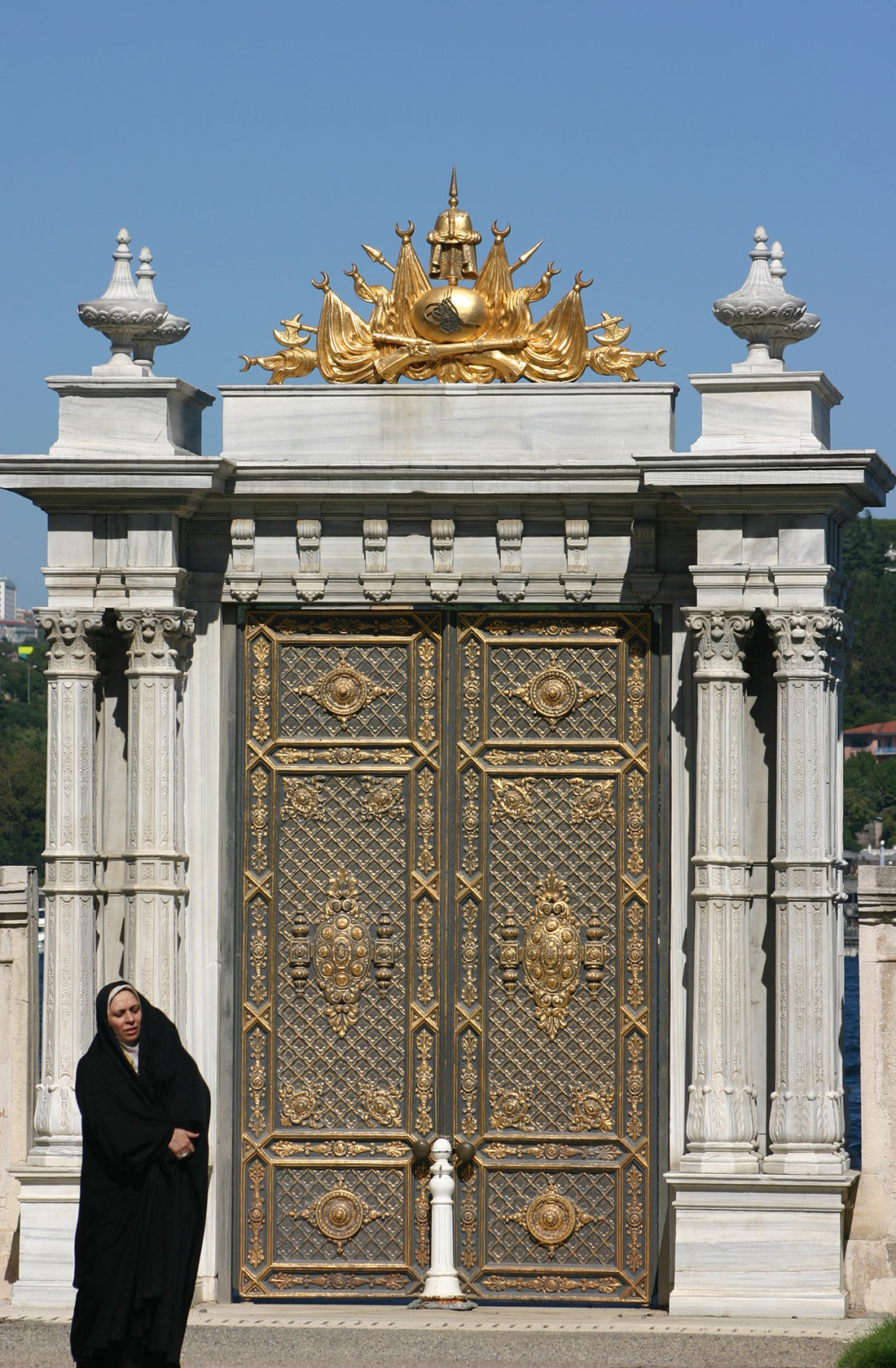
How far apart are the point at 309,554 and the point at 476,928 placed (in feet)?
7.51

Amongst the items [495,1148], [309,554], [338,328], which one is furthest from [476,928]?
[338,328]

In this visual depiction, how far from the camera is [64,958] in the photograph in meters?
14.0

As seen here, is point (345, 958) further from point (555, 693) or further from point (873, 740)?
point (873, 740)

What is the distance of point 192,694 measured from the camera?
1444 cm

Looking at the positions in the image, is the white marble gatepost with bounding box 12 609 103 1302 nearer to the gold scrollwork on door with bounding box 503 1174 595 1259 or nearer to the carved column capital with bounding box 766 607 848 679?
the gold scrollwork on door with bounding box 503 1174 595 1259

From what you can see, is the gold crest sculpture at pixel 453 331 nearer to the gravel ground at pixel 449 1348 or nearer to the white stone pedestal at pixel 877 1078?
the white stone pedestal at pixel 877 1078

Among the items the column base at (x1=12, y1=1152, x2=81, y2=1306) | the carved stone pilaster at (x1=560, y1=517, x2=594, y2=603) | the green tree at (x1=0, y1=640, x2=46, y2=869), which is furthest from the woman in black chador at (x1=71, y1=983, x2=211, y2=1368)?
the green tree at (x1=0, y1=640, x2=46, y2=869)

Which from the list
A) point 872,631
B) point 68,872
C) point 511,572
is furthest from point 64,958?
point 872,631

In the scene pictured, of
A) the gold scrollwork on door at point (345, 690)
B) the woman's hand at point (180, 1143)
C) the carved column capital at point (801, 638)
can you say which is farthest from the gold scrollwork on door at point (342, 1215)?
the woman's hand at point (180, 1143)

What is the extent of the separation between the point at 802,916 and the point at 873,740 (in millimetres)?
85162

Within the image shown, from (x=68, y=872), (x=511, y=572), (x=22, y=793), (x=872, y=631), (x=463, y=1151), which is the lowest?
(x=463, y=1151)

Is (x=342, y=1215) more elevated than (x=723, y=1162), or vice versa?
(x=723, y=1162)

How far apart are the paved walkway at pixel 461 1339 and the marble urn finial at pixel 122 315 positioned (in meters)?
5.21

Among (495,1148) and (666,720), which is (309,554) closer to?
(666,720)
